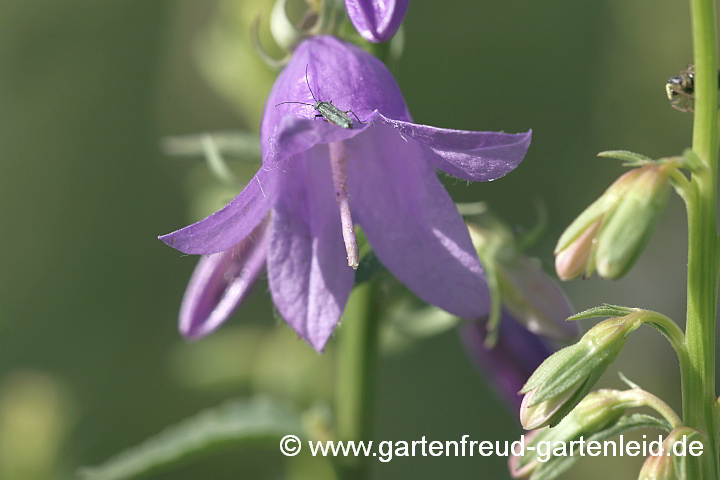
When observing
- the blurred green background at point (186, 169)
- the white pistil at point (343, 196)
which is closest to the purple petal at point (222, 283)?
the white pistil at point (343, 196)

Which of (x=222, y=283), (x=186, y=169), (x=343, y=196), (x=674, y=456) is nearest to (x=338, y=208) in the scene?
(x=343, y=196)

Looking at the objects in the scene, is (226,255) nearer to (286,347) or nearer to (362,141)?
(362,141)

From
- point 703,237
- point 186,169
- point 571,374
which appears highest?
point 703,237

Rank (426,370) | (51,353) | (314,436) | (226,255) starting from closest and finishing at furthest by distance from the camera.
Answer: (226,255)
(314,436)
(51,353)
(426,370)

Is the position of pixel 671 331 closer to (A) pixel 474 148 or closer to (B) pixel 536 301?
(A) pixel 474 148

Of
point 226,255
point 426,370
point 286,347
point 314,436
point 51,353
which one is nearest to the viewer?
point 226,255

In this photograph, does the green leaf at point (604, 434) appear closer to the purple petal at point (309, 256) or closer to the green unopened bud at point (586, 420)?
the green unopened bud at point (586, 420)

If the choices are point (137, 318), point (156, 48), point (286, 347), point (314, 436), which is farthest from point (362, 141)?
point (156, 48)
